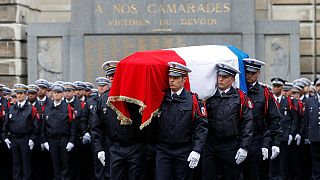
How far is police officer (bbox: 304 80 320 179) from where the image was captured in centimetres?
1523

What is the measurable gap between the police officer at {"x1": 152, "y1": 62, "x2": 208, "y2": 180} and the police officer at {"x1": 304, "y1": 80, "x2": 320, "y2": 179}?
5328mm

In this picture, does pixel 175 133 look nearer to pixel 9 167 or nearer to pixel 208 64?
pixel 208 64

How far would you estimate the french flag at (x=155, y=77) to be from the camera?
10.4m

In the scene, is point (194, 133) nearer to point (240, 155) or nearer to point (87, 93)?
point (240, 155)

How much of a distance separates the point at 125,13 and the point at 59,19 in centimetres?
309

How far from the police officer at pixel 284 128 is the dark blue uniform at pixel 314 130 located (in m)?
0.49

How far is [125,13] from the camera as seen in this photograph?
19141 mm

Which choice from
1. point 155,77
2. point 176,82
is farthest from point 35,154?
point 176,82

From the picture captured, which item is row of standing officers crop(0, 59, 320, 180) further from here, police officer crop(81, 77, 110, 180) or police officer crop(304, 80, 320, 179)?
police officer crop(304, 80, 320, 179)

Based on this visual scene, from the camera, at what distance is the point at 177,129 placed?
1030 cm

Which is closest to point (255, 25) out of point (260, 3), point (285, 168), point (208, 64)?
point (260, 3)

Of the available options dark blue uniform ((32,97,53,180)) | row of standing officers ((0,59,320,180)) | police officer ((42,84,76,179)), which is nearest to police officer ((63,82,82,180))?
police officer ((42,84,76,179))

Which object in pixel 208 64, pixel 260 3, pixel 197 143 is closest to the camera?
pixel 197 143

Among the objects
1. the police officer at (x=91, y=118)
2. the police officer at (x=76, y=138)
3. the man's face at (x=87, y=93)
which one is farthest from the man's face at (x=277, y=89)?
the police officer at (x=76, y=138)
